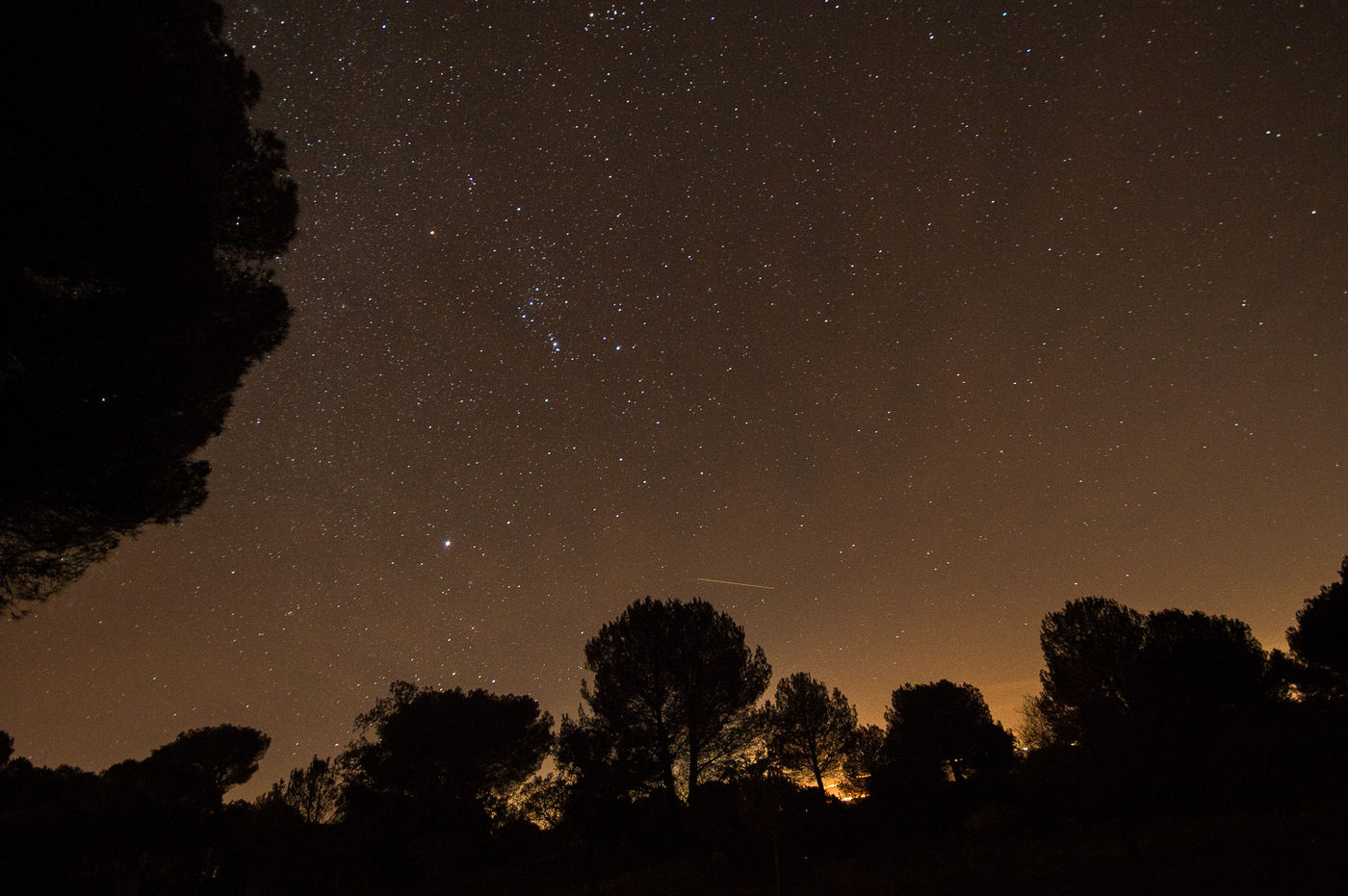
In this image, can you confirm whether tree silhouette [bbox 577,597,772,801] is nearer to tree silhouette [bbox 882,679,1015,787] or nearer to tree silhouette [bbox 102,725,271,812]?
tree silhouette [bbox 882,679,1015,787]

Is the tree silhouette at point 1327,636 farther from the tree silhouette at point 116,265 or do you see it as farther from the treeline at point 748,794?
the tree silhouette at point 116,265

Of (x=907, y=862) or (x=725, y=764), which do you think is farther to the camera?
(x=725, y=764)

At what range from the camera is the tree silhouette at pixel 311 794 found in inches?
863

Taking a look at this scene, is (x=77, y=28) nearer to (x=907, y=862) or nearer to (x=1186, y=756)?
(x=907, y=862)

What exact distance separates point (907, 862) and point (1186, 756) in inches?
400

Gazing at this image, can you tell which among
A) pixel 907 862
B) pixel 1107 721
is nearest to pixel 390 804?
pixel 907 862

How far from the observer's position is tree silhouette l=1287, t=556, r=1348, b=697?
23.7 meters

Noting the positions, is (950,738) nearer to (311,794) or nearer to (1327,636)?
(1327,636)

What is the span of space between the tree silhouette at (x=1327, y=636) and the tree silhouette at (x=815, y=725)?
20.9 m

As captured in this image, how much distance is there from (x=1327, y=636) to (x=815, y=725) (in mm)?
23256

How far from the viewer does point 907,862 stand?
53.5ft

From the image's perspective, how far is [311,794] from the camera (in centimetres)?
2252

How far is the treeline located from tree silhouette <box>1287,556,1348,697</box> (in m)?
0.10

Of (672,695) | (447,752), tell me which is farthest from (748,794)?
(447,752)
